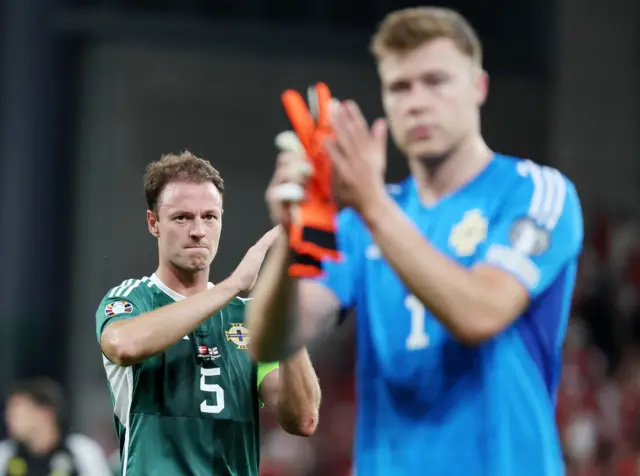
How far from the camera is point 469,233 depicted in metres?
2.11

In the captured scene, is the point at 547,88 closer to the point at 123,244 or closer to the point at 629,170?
the point at 629,170

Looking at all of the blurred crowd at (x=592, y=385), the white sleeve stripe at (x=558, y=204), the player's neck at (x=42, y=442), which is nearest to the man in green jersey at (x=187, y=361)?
the white sleeve stripe at (x=558, y=204)

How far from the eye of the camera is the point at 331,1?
12.7 meters

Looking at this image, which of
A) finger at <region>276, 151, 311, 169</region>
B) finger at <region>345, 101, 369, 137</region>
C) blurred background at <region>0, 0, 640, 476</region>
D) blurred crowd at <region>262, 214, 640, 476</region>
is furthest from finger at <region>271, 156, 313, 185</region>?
blurred background at <region>0, 0, 640, 476</region>

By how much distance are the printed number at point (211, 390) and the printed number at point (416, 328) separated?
110cm

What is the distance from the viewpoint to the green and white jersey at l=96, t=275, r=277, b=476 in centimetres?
301

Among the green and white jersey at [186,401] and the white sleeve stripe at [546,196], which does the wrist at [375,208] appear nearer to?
the white sleeve stripe at [546,196]

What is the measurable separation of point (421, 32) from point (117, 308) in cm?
146

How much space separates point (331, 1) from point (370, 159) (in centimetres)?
1120

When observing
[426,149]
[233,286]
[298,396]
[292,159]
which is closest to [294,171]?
[292,159]

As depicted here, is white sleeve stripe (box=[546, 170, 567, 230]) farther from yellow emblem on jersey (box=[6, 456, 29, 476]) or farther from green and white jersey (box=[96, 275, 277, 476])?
yellow emblem on jersey (box=[6, 456, 29, 476])

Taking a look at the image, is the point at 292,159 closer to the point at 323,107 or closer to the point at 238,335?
the point at 323,107

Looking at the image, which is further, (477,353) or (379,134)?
(477,353)

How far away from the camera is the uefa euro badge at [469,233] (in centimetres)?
209
